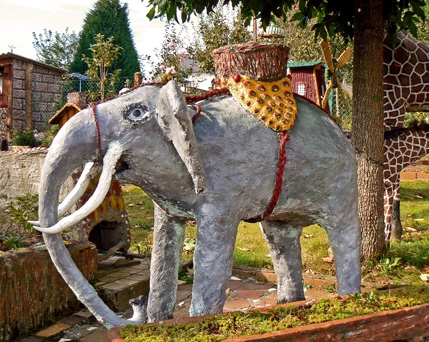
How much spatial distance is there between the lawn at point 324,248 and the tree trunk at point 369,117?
0.75 ft

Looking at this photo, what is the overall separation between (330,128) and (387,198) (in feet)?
9.12

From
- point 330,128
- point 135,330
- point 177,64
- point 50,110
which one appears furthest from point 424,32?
point 135,330

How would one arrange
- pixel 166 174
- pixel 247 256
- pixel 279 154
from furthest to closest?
pixel 247 256, pixel 279 154, pixel 166 174

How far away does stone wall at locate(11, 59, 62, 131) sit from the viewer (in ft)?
41.7

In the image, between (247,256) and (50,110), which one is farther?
(50,110)

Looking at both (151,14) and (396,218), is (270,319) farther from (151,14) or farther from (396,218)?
(396,218)

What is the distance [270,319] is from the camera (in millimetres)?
2295

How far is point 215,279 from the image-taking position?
2.31 meters

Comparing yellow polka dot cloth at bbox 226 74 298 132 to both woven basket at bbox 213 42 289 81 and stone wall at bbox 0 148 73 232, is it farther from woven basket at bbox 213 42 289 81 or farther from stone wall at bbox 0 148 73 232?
stone wall at bbox 0 148 73 232

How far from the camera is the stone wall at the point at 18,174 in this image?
4.79 meters

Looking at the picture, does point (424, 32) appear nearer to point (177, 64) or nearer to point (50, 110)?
point (177, 64)

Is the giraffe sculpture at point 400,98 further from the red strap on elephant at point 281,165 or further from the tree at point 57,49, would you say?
the tree at point 57,49

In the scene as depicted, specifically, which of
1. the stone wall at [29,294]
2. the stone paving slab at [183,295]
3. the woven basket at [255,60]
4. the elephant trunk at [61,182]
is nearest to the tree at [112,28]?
the stone paving slab at [183,295]

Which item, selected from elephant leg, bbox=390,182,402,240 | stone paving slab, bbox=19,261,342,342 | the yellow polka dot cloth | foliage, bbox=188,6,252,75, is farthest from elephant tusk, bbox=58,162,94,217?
foliage, bbox=188,6,252,75
